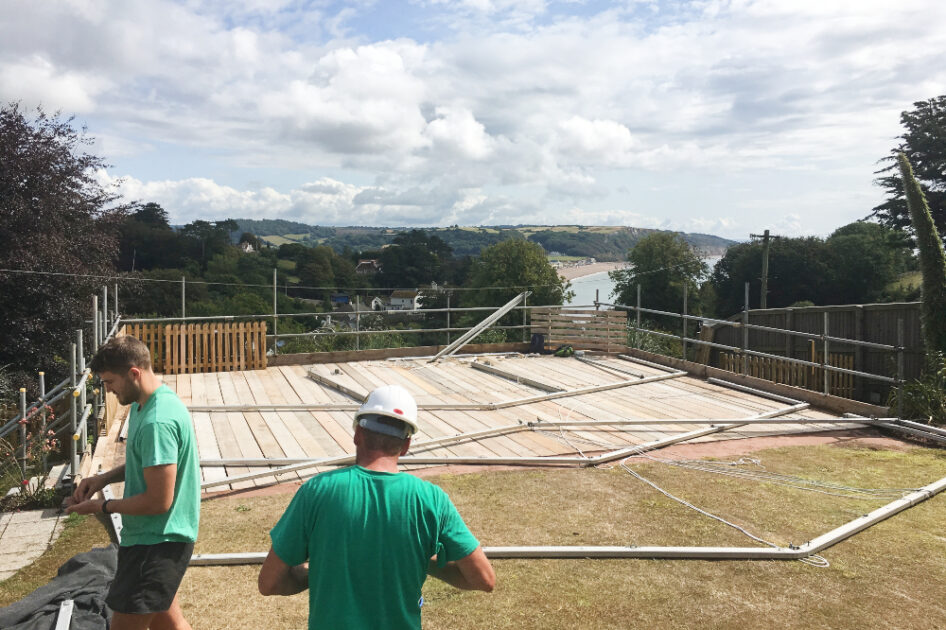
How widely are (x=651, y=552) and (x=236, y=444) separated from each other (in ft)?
15.1

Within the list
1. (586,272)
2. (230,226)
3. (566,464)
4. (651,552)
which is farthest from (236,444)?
(586,272)

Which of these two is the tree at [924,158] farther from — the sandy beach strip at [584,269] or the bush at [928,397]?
the sandy beach strip at [584,269]

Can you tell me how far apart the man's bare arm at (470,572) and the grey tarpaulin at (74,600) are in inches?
91.0

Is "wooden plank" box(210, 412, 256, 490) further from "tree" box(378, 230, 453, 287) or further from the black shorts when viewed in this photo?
"tree" box(378, 230, 453, 287)

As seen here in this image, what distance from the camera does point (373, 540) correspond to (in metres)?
1.89

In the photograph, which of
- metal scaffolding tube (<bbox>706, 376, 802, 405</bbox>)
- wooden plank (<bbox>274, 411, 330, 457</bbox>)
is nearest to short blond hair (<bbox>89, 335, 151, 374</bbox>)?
wooden plank (<bbox>274, 411, 330, 457</bbox>)

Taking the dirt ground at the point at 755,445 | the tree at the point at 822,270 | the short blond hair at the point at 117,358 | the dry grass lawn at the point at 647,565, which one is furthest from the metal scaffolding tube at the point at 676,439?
the tree at the point at 822,270

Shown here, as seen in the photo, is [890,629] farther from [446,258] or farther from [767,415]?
[446,258]

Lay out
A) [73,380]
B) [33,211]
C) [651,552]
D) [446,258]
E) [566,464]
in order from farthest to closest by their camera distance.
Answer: [446,258]
[33,211]
[566,464]
[73,380]
[651,552]

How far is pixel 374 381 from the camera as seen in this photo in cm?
1114

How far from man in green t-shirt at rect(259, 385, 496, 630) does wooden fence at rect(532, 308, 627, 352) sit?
1184 centimetres

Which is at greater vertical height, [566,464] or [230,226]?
[230,226]

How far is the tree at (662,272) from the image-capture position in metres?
59.4

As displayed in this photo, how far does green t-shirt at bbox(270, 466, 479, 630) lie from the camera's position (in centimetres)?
189
